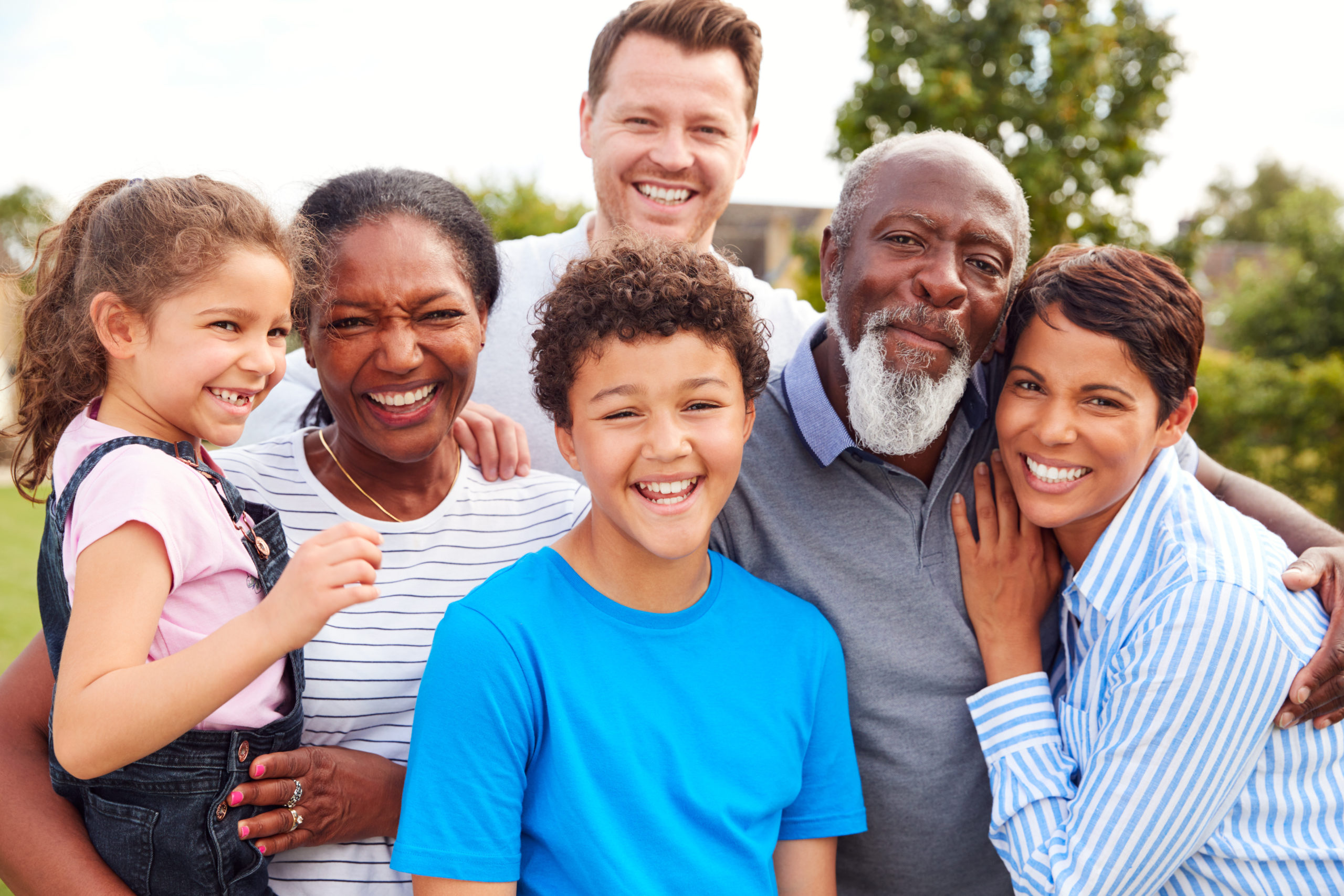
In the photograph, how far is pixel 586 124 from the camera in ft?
13.3

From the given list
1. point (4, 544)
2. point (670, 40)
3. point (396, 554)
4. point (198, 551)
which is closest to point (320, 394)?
point (396, 554)

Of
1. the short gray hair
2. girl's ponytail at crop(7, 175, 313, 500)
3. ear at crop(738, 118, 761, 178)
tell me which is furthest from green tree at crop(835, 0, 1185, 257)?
girl's ponytail at crop(7, 175, 313, 500)

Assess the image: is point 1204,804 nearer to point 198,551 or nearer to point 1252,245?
point 198,551

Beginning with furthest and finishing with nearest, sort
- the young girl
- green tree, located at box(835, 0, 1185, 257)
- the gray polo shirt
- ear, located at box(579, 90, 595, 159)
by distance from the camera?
green tree, located at box(835, 0, 1185, 257) < ear, located at box(579, 90, 595, 159) < the gray polo shirt < the young girl

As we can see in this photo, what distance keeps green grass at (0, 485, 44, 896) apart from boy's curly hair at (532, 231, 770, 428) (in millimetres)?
4065

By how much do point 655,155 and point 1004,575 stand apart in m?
2.06

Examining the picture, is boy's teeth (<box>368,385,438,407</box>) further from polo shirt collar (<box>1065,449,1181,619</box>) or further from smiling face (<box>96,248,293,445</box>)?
polo shirt collar (<box>1065,449,1181,619</box>)

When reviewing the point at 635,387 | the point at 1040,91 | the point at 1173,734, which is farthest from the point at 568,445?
the point at 1040,91

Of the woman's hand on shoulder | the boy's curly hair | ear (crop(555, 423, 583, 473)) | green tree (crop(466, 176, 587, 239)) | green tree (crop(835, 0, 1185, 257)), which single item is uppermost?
green tree (crop(466, 176, 587, 239))

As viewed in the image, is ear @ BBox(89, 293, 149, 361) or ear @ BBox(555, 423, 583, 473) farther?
ear @ BBox(555, 423, 583, 473)

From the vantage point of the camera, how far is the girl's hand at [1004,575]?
241cm

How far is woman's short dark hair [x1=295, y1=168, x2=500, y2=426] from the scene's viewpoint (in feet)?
7.64

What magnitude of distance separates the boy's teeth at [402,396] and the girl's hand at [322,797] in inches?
32.9

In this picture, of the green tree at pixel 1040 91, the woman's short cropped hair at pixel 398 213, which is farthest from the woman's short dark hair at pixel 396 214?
the green tree at pixel 1040 91
